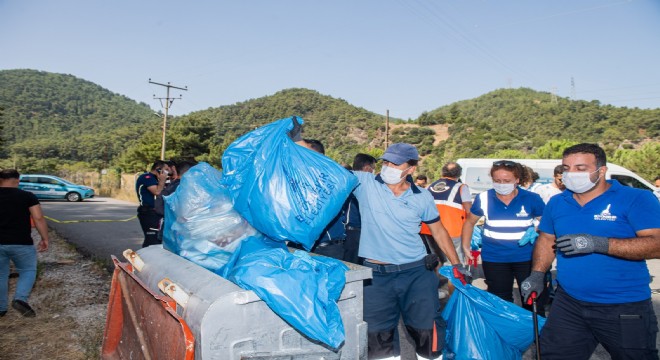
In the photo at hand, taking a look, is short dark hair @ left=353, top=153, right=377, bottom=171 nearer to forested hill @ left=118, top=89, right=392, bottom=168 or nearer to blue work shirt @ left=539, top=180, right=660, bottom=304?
blue work shirt @ left=539, top=180, right=660, bottom=304

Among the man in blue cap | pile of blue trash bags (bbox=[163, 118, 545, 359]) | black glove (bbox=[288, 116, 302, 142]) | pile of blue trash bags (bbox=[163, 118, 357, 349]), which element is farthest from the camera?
the man in blue cap

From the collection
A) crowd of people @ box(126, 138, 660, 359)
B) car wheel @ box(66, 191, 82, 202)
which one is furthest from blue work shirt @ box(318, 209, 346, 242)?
car wheel @ box(66, 191, 82, 202)

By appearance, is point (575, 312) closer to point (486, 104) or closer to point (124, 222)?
point (124, 222)

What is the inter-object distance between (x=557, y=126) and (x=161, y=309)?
60.6m

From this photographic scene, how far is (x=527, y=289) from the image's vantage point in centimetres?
294

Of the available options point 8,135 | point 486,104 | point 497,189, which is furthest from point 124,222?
point 486,104

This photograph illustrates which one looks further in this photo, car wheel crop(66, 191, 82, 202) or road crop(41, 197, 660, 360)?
car wheel crop(66, 191, 82, 202)

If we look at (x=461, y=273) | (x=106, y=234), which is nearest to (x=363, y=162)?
(x=461, y=273)

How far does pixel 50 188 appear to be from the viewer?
2220 centimetres

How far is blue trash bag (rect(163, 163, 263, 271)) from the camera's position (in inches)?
102

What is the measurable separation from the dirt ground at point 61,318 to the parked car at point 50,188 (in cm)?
1726

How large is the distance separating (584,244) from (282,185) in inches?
66.2

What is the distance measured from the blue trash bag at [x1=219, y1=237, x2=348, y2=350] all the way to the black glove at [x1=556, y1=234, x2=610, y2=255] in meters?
1.31

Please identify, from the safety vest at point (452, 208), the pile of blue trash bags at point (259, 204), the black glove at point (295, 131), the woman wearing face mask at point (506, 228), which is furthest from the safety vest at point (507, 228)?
the black glove at point (295, 131)
